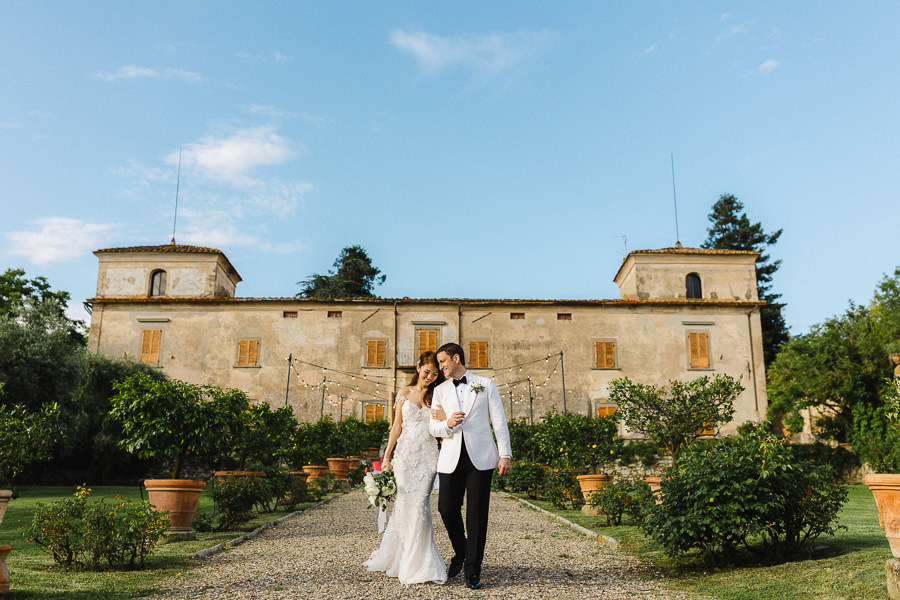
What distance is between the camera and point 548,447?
13.6 meters

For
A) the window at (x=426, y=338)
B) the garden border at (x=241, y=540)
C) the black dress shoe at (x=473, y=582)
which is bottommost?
the garden border at (x=241, y=540)

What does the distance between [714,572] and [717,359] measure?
75.6ft

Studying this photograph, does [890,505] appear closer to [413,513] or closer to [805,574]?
[805,574]

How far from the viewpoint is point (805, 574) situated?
4969 mm

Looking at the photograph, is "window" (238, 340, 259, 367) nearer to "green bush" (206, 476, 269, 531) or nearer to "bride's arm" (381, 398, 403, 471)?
"green bush" (206, 476, 269, 531)

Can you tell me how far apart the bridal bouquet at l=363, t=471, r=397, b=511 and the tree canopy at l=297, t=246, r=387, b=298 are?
3795 centimetres

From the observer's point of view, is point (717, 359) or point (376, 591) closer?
point (376, 591)

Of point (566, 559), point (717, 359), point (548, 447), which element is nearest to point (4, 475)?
point (566, 559)

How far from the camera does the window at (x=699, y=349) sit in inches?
1056

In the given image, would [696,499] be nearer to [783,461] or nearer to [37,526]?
[783,461]

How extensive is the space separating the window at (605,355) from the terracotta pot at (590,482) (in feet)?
51.0

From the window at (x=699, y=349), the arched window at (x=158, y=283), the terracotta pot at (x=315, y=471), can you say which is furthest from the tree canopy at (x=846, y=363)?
the arched window at (x=158, y=283)

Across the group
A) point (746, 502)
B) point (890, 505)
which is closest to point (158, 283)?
point (746, 502)

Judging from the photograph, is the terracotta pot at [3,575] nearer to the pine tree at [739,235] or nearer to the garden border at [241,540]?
the garden border at [241,540]
